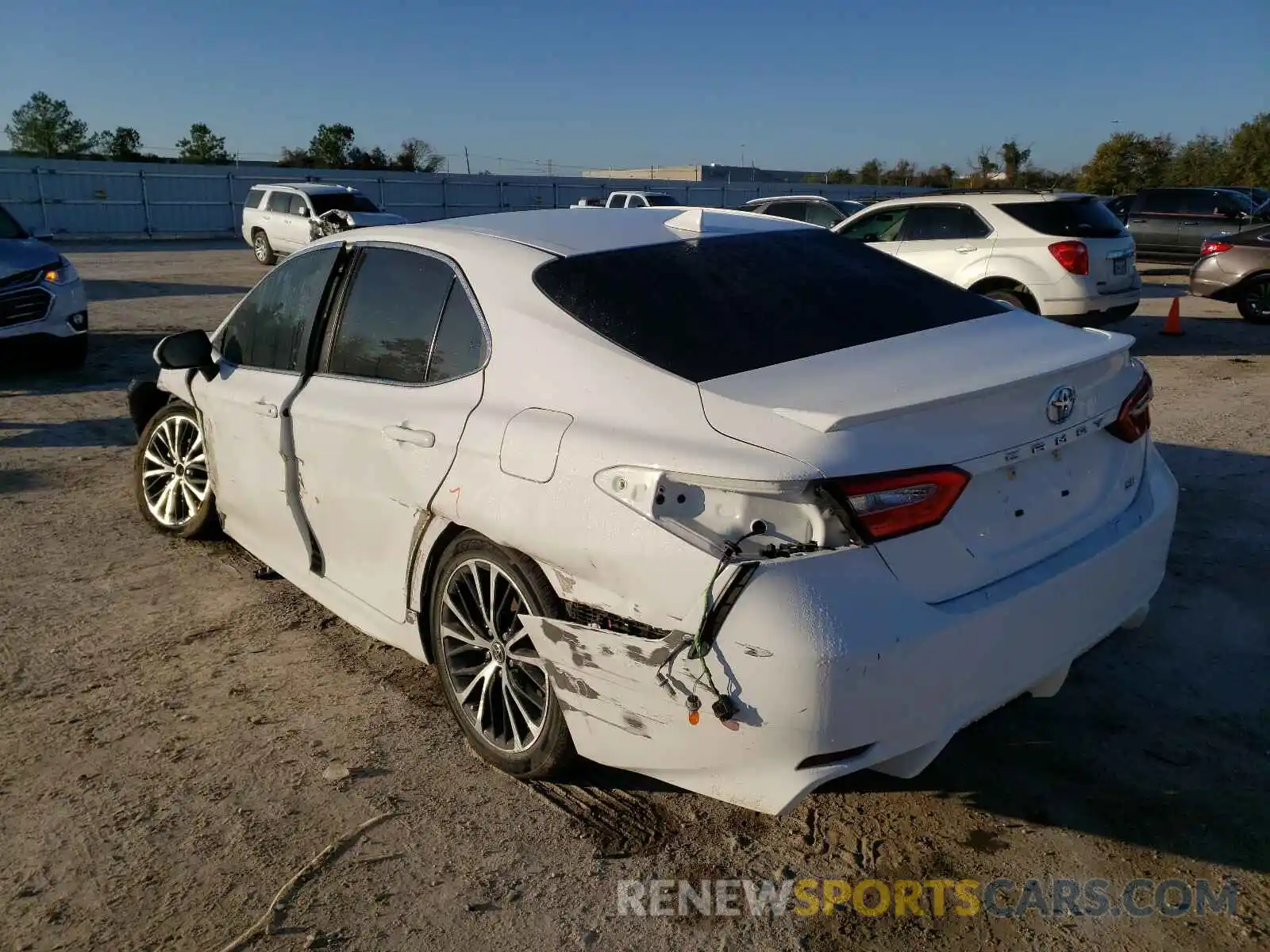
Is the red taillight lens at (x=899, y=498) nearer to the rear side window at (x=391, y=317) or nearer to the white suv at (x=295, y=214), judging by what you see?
the rear side window at (x=391, y=317)

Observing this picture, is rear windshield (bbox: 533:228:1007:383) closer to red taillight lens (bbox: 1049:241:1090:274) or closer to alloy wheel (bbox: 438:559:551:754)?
alloy wheel (bbox: 438:559:551:754)

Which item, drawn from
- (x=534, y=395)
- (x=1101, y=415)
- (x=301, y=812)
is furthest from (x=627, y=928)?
(x=1101, y=415)

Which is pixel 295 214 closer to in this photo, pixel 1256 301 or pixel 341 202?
pixel 341 202

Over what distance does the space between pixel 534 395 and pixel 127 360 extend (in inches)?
352

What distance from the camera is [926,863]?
2.79m

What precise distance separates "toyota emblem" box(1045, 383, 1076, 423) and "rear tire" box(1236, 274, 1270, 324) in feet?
39.1

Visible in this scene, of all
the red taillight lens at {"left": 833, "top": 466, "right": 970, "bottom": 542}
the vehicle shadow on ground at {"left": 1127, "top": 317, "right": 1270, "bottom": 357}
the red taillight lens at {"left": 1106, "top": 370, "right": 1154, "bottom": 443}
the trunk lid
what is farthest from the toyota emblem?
the vehicle shadow on ground at {"left": 1127, "top": 317, "right": 1270, "bottom": 357}

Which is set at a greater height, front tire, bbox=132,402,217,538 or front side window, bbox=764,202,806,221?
front side window, bbox=764,202,806,221

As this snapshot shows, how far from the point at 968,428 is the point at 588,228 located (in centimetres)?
167

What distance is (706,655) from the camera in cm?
244

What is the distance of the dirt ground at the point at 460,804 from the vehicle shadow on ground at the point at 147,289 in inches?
512

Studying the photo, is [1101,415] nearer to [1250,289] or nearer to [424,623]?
[424,623]

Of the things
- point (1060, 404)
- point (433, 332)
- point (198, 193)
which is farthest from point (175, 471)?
point (198, 193)

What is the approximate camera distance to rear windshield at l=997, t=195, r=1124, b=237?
10414 millimetres
